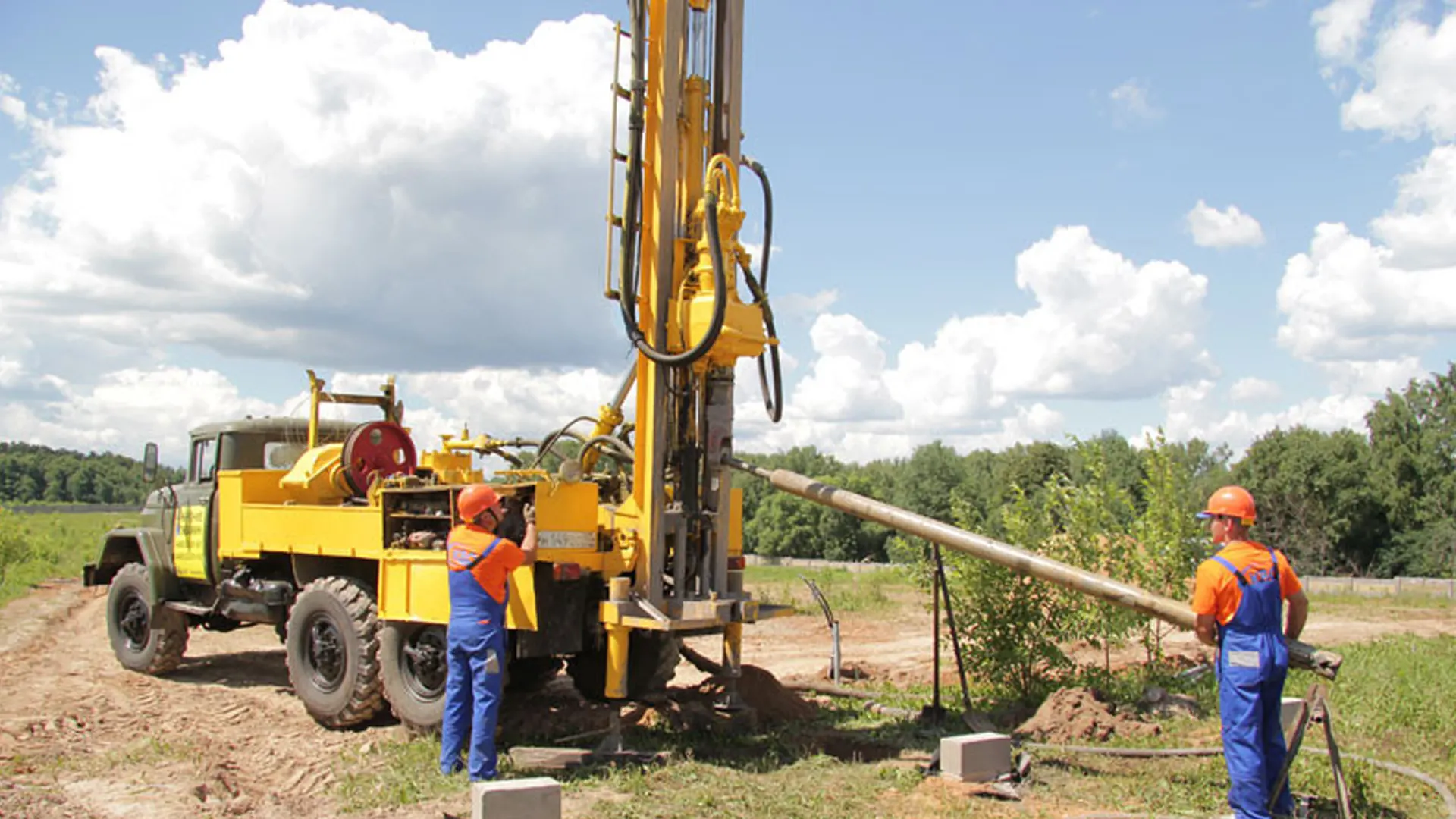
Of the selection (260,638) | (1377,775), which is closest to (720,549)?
(1377,775)

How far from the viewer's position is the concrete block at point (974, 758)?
6.82 m

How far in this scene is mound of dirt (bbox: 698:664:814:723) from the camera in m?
9.20

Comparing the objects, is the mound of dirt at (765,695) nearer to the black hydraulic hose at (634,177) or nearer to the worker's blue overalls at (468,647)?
the worker's blue overalls at (468,647)

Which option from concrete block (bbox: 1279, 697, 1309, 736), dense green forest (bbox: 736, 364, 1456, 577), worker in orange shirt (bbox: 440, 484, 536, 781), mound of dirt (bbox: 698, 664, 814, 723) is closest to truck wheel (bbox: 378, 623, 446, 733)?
worker in orange shirt (bbox: 440, 484, 536, 781)

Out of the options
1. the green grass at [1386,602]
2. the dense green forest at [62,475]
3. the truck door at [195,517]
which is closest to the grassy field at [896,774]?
the truck door at [195,517]

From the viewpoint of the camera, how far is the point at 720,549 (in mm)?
8500

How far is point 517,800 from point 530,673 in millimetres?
4064

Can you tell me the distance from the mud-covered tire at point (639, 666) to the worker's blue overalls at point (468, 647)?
1787mm

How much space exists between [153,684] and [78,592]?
40.0ft

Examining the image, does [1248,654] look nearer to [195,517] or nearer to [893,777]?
[893,777]

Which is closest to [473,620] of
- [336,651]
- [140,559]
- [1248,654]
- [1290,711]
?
[336,651]

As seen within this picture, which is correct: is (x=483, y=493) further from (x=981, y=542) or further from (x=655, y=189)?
(x=981, y=542)

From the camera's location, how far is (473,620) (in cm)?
723

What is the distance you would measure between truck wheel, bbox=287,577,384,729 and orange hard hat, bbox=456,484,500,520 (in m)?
2.20
